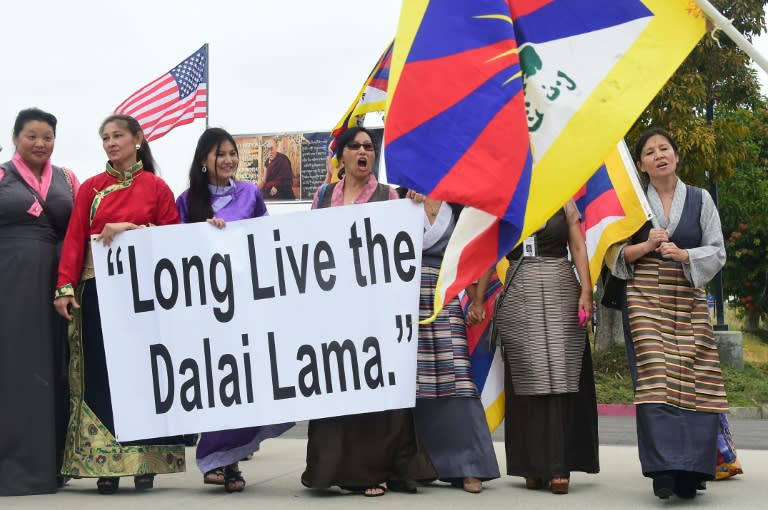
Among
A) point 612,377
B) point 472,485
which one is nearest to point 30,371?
point 472,485

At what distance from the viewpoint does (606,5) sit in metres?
4.87

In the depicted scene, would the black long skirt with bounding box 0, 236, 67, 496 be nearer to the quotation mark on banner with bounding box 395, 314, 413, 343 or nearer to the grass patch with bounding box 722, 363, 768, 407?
the quotation mark on banner with bounding box 395, 314, 413, 343

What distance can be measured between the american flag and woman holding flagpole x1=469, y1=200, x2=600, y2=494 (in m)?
11.4

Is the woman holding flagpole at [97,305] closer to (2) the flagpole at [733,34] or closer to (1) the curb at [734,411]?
(2) the flagpole at [733,34]

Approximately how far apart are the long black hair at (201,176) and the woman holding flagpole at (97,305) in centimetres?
12

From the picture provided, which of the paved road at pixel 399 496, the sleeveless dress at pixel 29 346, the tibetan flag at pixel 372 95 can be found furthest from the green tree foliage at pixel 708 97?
the sleeveless dress at pixel 29 346

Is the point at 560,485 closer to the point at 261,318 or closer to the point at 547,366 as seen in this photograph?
the point at 547,366

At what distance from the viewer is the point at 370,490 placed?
5.49 m

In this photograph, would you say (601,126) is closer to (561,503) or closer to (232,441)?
(561,503)

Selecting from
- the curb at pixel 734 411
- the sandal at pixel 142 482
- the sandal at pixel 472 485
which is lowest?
the curb at pixel 734 411

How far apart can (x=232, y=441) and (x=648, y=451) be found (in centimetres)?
219

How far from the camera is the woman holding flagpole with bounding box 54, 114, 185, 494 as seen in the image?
18.8 ft

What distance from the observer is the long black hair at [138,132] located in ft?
19.5

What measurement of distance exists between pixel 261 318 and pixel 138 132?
132 centimetres
